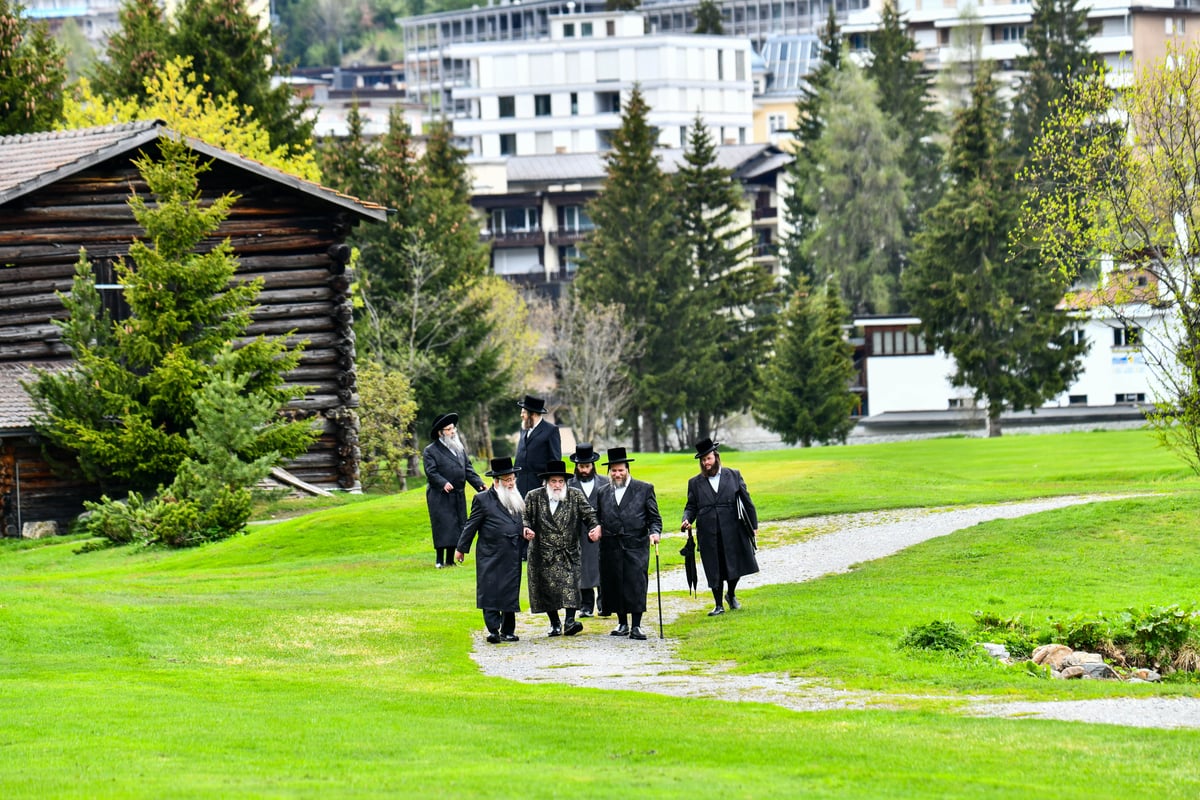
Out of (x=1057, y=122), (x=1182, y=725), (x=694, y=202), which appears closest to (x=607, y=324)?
(x=694, y=202)

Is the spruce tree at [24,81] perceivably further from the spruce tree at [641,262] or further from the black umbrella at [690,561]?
the black umbrella at [690,561]

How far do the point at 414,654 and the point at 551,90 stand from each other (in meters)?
132

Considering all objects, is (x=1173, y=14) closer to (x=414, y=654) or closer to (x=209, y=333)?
(x=209, y=333)

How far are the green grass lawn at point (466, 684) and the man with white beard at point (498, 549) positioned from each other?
0.54m

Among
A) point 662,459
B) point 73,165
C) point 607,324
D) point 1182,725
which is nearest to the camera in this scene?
point 1182,725

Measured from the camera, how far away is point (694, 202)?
8669cm

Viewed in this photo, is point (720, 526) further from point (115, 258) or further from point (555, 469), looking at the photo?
point (115, 258)

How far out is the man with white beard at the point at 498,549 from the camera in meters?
19.6

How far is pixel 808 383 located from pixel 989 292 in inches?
393

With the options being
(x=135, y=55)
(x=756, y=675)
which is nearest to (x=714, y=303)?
(x=135, y=55)

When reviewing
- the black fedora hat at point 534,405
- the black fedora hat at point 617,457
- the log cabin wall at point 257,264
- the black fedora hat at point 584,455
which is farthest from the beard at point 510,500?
the log cabin wall at point 257,264

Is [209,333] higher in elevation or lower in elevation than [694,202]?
lower

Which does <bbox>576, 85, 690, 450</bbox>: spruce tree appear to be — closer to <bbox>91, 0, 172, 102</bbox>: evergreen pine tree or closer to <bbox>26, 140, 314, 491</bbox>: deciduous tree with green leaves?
<bbox>91, 0, 172, 102</bbox>: evergreen pine tree

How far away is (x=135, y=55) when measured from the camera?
212 ft
